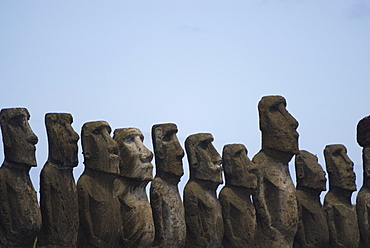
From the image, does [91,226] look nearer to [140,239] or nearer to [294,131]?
[140,239]

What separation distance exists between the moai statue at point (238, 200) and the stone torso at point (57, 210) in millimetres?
3477

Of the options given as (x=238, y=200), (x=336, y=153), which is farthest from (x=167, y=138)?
(x=336, y=153)

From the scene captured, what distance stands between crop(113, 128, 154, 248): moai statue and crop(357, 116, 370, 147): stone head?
5941mm

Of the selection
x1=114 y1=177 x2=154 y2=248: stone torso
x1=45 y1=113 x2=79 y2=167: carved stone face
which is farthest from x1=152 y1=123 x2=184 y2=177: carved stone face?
x1=45 y1=113 x2=79 y2=167: carved stone face

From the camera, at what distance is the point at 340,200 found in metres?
20.6

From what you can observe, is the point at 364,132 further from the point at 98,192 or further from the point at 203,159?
A: the point at 98,192

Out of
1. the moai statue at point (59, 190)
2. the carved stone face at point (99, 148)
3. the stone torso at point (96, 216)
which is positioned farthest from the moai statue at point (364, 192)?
the moai statue at point (59, 190)

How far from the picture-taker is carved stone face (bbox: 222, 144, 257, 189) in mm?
18625

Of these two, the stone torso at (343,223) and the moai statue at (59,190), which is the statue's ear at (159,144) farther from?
the stone torso at (343,223)

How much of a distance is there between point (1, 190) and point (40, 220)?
0.77m

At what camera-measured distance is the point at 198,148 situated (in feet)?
60.2

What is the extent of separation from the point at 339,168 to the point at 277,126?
201 cm

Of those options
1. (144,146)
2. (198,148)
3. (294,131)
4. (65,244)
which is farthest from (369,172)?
(65,244)

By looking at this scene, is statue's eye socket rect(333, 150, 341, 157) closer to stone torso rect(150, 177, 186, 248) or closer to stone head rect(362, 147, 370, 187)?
stone head rect(362, 147, 370, 187)
